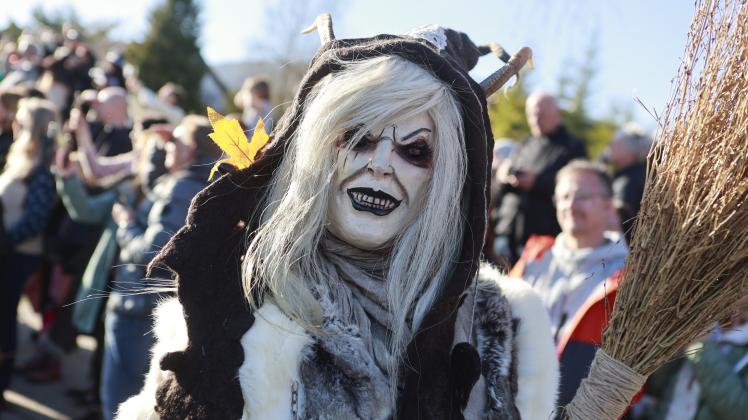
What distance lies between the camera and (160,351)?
1.92 metres

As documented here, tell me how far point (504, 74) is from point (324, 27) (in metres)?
0.52

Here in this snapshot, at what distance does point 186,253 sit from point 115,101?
4.68 m

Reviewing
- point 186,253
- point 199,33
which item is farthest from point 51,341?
point 199,33

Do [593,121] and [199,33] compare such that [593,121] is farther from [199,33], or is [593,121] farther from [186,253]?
[186,253]

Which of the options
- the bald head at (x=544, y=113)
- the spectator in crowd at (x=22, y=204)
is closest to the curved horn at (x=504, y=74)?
the bald head at (x=544, y=113)

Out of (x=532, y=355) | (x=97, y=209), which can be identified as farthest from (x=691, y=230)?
(x=97, y=209)

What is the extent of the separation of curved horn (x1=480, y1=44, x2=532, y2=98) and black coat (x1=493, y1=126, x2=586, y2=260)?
2.95 m

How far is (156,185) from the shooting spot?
14.1 feet

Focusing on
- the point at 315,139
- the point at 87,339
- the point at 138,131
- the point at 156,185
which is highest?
the point at 138,131

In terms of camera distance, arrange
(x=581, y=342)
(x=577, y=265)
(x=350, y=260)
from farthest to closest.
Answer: (x=577, y=265) → (x=581, y=342) → (x=350, y=260)

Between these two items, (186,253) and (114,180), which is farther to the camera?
(114,180)

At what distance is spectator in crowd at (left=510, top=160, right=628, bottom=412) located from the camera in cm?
334

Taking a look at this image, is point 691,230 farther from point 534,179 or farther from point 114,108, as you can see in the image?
point 114,108

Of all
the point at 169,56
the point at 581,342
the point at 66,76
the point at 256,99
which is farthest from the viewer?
the point at 169,56
